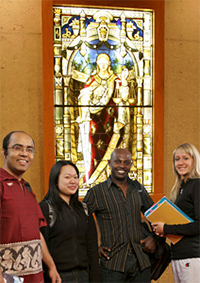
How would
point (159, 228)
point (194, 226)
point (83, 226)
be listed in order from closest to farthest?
1. point (83, 226)
2. point (194, 226)
3. point (159, 228)

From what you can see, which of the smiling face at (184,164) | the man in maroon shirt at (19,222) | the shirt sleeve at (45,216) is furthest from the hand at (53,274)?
the smiling face at (184,164)

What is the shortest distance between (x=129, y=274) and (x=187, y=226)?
59 cm

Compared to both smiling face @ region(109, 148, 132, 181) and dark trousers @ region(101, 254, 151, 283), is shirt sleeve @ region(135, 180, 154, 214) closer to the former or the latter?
smiling face @ region(109, 148, 132, 181)

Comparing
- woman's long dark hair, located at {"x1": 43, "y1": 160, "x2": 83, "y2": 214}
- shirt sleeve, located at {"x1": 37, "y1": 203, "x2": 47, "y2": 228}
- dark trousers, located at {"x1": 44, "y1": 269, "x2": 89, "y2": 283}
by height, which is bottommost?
dark trousers, located at {"x1": 44, "y1": 269, "x2": 89, "y2": 283}

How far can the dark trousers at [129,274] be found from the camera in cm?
321

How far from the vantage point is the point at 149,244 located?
10.8ft

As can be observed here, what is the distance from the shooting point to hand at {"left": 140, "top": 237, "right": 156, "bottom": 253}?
3283mm

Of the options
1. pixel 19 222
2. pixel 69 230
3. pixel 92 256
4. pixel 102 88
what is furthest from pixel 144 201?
pixel 102 88

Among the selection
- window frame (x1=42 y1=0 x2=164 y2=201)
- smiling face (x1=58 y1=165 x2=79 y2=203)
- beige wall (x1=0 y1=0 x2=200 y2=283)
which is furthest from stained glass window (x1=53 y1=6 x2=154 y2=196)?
smiling face (x1=58 y1=165 x2=79 y2=203)

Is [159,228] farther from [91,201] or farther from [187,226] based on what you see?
A: [91,201]

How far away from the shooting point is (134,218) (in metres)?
3.32

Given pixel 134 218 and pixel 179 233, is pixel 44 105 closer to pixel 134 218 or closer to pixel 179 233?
pixel 134 218

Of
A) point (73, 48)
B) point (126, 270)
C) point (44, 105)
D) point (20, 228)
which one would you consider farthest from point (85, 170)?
point (20, 228)

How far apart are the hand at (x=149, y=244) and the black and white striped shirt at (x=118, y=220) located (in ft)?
0.11
